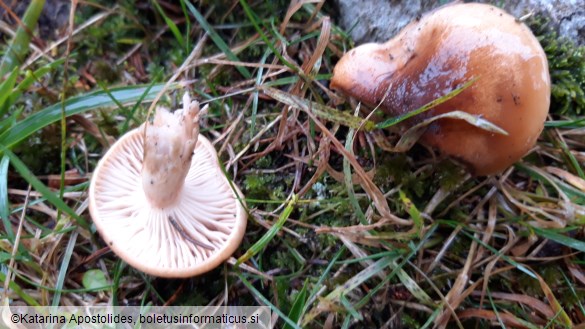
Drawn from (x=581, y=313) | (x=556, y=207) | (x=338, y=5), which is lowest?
(x=581, y=313)

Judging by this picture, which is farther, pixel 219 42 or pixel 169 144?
pixel 219 42

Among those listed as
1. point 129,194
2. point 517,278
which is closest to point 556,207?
point 517,278

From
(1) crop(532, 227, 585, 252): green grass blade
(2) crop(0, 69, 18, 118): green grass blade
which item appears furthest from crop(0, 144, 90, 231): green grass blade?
(1) crop(532, 227, 585, 252): green grass blade

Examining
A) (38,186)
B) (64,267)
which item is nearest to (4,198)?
(38,186)

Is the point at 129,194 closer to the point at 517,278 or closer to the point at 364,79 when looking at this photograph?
the point at 364,79

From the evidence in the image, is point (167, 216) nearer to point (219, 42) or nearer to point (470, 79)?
point (219, 42)

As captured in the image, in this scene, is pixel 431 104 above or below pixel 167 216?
above

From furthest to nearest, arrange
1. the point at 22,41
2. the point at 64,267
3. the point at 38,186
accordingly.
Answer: the point at 22,41, the point at 64,267, the point at 38,186
